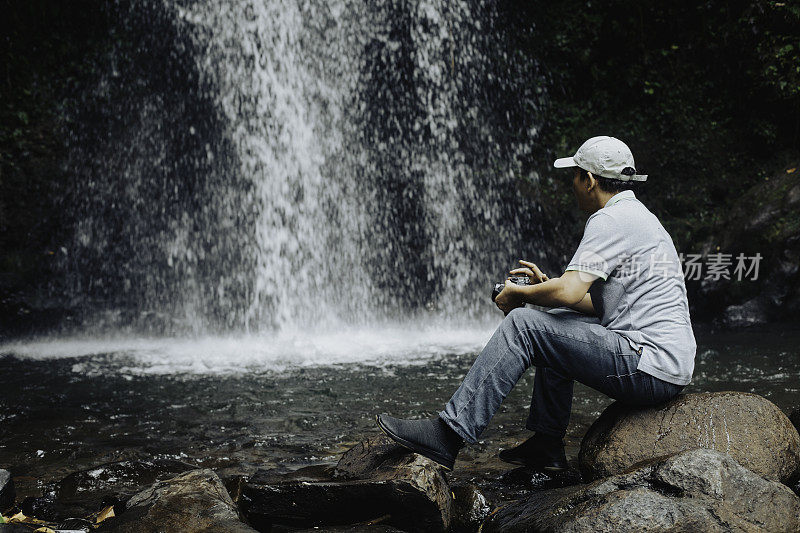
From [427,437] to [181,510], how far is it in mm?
1087

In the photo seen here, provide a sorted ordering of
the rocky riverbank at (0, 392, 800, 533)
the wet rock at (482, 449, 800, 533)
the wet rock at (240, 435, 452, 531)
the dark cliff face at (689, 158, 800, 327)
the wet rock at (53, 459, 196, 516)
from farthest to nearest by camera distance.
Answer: the dark cliff face at (689, 158, 800, 327) → the wet rock at (53, 459, 196, 516) → the wet rock at (240, 435, 452, 531) → the rocky riverbank at (0, 392, 800, 533) → the wet rock at (482, 449, 800, 533)

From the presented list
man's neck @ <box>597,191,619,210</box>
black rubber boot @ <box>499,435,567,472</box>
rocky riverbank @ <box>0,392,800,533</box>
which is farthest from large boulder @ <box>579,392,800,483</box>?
man's neck @ <box>597,191,619,210</box>

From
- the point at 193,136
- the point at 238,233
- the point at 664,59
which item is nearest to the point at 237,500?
the point at 238,233

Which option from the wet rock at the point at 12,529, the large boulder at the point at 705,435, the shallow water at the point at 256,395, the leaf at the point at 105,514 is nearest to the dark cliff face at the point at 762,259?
the shallow water at the point at 256,395

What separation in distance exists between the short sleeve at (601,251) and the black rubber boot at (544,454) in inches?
37.7

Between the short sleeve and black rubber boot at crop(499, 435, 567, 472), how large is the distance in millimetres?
957

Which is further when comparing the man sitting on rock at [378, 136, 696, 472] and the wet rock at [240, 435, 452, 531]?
the man sitting on rock at [378, 136, 696, 472]

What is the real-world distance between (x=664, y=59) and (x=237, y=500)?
11.8 metres

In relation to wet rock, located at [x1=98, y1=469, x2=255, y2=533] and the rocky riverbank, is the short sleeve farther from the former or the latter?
wet rock, located at [x1=98, y1=469, x2=255, y2=533]

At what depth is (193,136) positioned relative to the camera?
1201 cm

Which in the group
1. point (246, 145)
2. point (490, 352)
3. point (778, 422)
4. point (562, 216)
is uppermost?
point (246, 145)

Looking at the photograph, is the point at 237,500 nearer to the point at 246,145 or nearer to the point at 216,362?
the point at 216,362

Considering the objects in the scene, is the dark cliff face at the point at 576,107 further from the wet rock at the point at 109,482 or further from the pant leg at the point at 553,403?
the wet rock at the point at 109,482

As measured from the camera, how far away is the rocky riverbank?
99.1 inches
